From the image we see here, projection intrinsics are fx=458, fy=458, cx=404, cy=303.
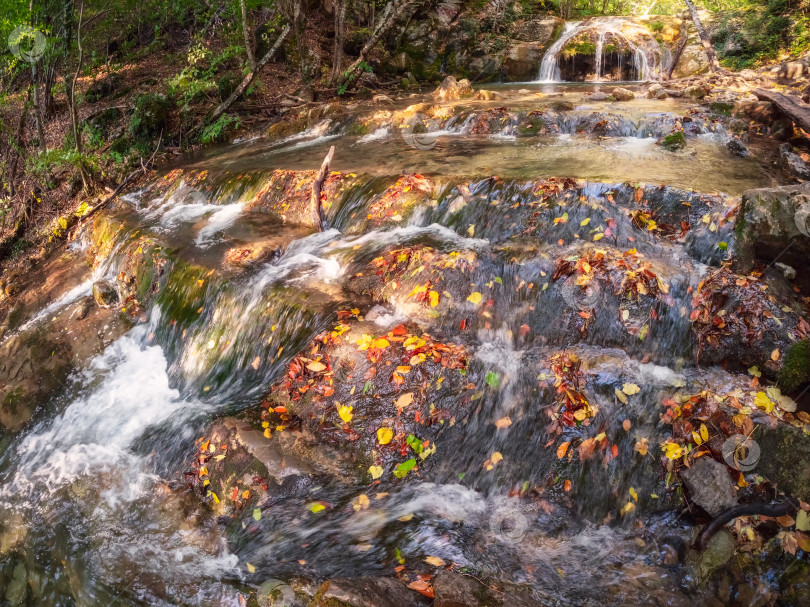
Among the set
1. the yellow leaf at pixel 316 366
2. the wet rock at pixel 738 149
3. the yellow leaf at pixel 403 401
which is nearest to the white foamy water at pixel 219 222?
the yellow leaf at pixel 316 366

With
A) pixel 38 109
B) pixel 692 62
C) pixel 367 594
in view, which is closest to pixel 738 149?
pixel 367 594

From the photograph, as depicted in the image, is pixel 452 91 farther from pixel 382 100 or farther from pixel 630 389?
pixel 630 389

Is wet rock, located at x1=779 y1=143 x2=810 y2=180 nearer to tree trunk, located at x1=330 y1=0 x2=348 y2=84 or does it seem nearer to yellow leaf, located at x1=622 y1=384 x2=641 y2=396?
yellow leaf, located at x1=622 y1=384 x2=641 y2=396

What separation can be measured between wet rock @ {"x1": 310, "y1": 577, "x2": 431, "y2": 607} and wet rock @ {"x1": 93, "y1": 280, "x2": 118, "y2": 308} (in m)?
5.96

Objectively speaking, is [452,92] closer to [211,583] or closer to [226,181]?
[226,181]

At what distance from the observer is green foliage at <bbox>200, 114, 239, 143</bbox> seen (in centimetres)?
1203

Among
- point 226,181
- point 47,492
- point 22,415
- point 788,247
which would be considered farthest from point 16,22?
point 788,247

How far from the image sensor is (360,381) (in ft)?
12.7

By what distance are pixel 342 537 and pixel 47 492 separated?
10.1 ft

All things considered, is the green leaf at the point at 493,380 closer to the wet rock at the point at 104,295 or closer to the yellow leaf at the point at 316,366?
the yellow leaf at the point at 316,366

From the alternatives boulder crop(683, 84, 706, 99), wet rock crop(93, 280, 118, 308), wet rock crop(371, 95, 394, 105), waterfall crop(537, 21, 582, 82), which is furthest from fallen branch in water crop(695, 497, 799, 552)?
waterfall crop(537, 21, 582, 82)
